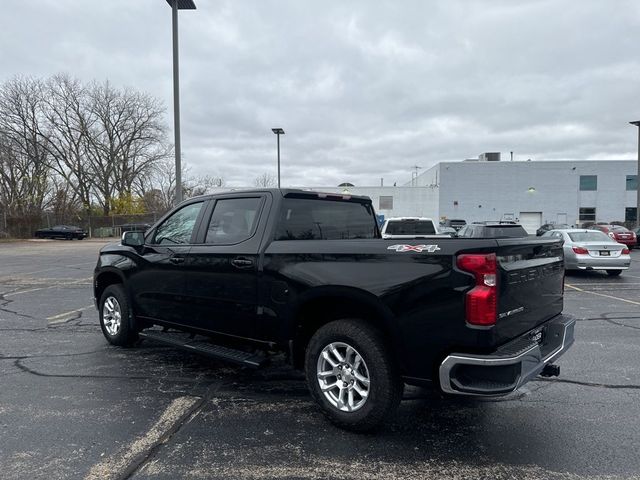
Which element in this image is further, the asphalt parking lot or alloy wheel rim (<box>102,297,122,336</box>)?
alloy wheel rim (<box>102,297,122,336</box>)

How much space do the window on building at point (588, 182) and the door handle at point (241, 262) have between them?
169 ft

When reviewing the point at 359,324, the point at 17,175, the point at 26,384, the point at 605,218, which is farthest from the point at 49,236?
the point at 605,218

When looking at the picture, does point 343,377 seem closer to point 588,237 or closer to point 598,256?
point 598,256

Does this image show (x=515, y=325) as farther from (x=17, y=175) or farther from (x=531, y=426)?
(x=17, y=175)

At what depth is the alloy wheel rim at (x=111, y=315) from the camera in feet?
19.7

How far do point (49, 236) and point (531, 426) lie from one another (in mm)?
47108

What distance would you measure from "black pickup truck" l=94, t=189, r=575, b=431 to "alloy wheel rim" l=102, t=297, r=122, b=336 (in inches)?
33.4

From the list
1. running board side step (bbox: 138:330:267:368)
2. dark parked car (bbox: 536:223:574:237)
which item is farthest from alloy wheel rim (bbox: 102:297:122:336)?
dark parked car (bbox: 536:223:574:237)

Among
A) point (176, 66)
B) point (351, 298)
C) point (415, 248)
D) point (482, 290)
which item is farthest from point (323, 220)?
point (176, 66)

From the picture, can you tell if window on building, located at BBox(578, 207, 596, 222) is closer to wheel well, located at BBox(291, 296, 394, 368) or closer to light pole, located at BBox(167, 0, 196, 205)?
light pole, located at BBox(167, 0, 196, 205)

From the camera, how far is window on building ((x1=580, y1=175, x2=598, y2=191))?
156ft

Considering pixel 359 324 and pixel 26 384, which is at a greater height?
pixel 359 324

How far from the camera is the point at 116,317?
19.9 ft

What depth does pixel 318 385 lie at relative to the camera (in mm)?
3863
